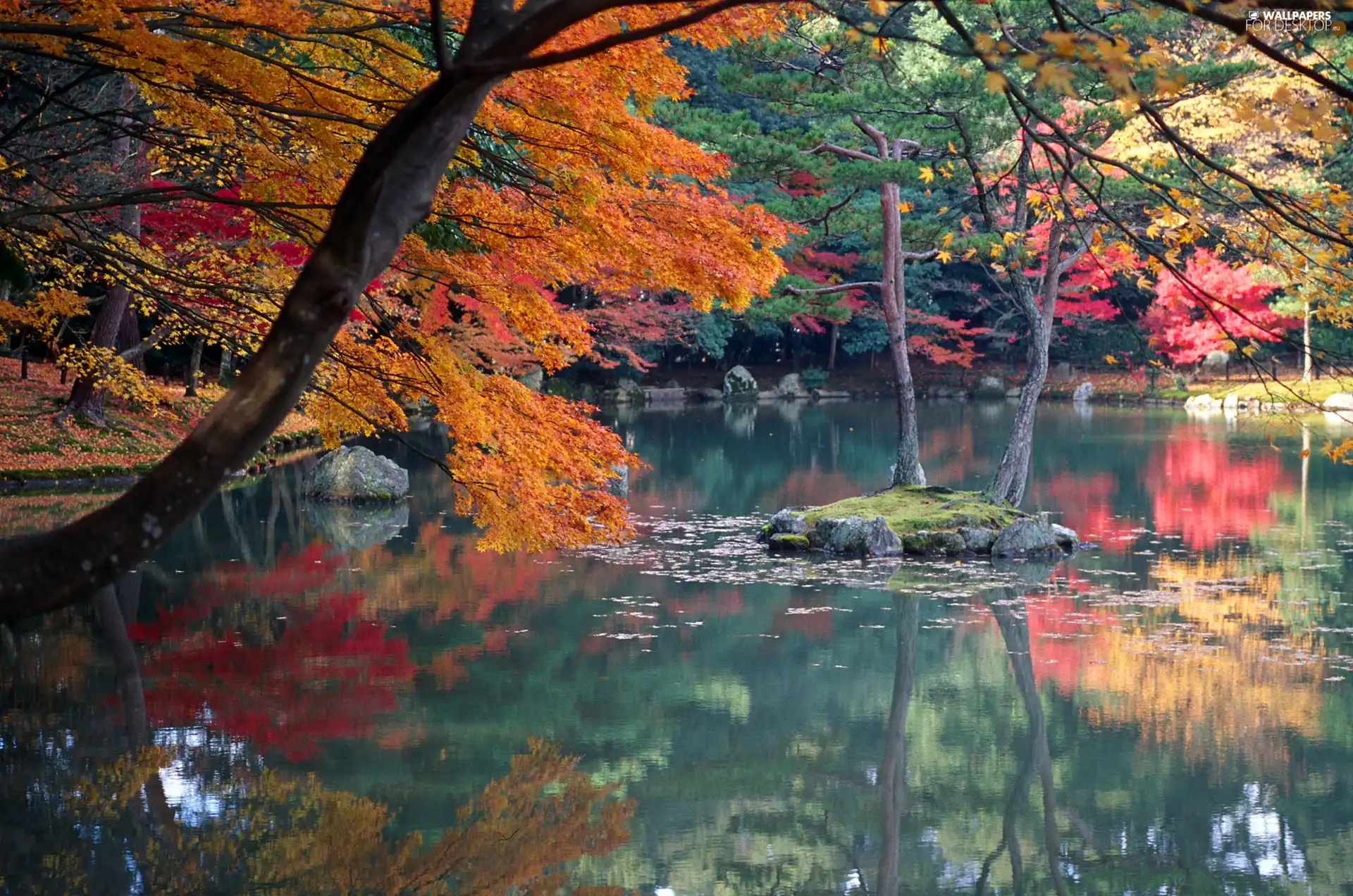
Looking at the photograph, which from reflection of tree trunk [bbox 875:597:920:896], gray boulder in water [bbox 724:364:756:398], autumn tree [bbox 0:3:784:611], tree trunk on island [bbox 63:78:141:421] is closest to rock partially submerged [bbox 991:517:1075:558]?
reflection of tree trunk [bbox 875:597:920:896]

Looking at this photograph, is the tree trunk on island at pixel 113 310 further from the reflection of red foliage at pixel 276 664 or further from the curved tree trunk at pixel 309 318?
the curved tree trunk at pixel 309 318

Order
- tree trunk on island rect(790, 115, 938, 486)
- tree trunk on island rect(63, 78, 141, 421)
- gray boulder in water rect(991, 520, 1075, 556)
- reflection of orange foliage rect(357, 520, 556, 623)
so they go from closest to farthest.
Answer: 1. reflection of orange foliage rect(357, 520, 556, 623)
2. gray boulder in water rect(991, 520, 1075, 556)
3. tree trunk on island rect(790, 115, 938, 486)
4. tree trunk on island rect(63, 78, 141, 421)

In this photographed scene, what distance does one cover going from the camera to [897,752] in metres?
7.21

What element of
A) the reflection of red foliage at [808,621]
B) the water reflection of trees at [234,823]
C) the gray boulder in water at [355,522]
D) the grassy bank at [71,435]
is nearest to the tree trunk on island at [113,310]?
the grassy bank at [71,435]

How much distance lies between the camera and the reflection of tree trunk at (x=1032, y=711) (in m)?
5.89

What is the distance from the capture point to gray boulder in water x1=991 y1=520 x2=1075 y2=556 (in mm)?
12797

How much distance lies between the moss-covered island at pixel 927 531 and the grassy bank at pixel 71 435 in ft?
24.6

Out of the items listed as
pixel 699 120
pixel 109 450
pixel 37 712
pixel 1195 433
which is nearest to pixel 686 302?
pixel 1195 433

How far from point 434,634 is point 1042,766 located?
4.57 m

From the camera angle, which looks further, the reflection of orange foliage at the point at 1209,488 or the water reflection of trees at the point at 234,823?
the reflection of orange foliage at the point at 1209,488

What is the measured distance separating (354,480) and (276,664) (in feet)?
27.9

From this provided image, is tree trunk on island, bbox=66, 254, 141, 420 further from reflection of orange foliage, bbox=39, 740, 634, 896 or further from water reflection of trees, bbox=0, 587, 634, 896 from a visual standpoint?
reflection of orange foliage, bbox=39, 740, 634, 896

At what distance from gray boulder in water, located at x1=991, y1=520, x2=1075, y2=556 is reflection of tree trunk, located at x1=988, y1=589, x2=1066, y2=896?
1627mm

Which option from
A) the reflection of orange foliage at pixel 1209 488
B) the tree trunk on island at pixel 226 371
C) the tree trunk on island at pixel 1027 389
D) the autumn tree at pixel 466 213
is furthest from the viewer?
the tree trunk on island at pixel 226 371
